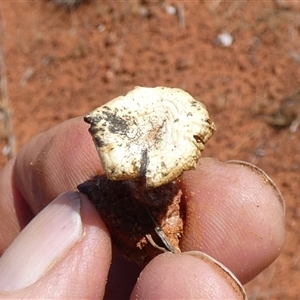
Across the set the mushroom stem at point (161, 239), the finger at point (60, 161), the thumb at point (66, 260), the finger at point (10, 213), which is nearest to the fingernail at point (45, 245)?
the thumb at point (66, 260)

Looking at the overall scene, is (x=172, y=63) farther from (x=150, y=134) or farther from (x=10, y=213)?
(x=150, y=134)

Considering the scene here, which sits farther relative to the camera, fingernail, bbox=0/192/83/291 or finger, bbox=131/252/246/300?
fingernail, bbox=0/192/83/291

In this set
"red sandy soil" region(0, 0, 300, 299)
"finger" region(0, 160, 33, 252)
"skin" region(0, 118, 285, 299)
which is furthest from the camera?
"red sandy soil" region(0, 0, 300, 299)

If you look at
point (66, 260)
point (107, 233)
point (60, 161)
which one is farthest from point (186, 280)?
point (60, 161)

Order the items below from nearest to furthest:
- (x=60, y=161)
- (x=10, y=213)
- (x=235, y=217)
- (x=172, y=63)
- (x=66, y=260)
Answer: (x=66, y=260) < (x=235, y=217) < (x=60, y=161) < (x=10, y=213) < (x=172, y=63)

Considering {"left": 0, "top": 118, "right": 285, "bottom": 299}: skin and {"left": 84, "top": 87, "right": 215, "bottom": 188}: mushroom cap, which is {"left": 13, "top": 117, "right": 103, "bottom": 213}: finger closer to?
{"left": 0, "top": 118, "right": 285, "bottom": 299}: skin

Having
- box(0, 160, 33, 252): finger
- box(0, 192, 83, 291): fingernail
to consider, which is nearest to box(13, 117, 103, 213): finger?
box(0, 160, 33, 252): finger

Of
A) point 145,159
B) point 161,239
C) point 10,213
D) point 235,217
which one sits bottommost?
point 10,213
